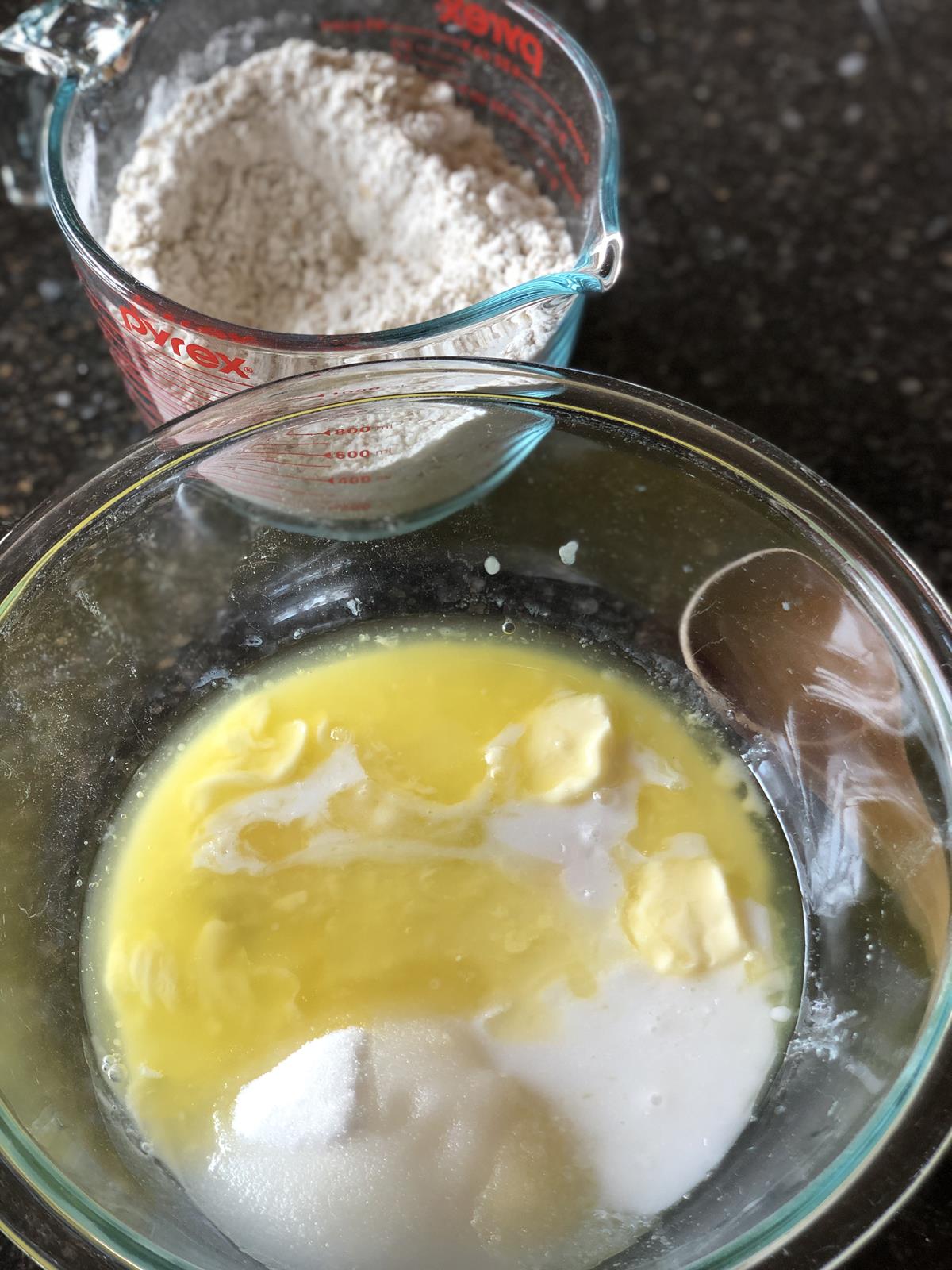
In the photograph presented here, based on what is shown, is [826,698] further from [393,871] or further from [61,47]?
[61,47]

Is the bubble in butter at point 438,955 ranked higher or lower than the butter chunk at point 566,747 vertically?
lower

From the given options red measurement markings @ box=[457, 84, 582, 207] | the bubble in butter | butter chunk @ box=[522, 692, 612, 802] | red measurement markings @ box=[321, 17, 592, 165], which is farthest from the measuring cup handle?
butter chunk @ box=[522, 692, 612, 802]

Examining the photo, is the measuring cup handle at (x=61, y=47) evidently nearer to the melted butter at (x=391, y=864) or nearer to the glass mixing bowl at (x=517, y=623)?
the glass mixing bowl at (x=517, y=623)

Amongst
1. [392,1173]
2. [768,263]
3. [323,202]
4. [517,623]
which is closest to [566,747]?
[517,623]

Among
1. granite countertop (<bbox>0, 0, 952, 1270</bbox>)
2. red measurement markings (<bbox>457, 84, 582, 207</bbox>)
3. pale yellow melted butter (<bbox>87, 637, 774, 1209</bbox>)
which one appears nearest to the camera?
pale yellow melted butter (<bbox>87, 637, 774, 1209</bbox>)

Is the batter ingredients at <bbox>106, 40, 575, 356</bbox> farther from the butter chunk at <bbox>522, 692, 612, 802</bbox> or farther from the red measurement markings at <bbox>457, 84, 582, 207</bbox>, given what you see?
the butter chunk at <bbox>522, 692, 612, 802</bbox>

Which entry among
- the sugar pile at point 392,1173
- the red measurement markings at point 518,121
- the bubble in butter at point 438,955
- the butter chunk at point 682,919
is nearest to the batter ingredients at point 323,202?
the red measurement markings at point 518,121
